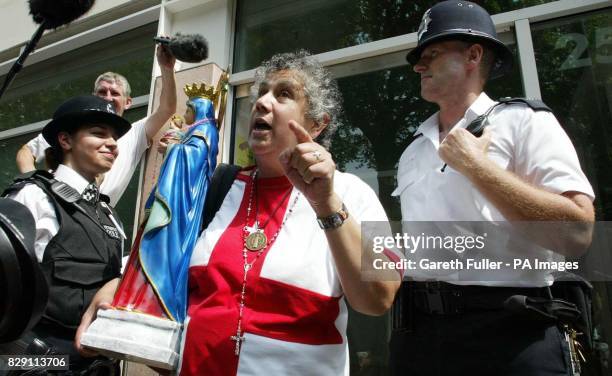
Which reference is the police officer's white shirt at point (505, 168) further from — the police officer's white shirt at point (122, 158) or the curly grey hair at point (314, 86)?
the police officer's white shirt at point (122, 158)

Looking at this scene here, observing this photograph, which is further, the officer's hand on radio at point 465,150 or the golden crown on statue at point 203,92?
the golden crown on statue at point 203,92

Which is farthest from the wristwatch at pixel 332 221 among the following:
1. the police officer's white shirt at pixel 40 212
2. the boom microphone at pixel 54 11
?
the police officer's white shirt at pixel 40 212

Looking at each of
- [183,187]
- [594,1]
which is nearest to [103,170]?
[183,187]

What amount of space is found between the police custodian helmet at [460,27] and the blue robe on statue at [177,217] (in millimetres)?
947

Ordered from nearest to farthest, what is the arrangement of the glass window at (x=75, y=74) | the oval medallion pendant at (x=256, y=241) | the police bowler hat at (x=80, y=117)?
the oval medallion pendant at (x=256, y=241) → the police bowler hat at (x=80, y=117) → the glass window at (x=75, y=74)

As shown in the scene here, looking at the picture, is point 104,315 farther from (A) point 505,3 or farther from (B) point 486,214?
(A) point 505,3

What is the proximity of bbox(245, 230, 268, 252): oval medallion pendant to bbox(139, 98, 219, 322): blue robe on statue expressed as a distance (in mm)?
186

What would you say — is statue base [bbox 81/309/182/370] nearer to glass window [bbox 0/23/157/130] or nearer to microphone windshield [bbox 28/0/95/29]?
microphone windshield [bbox 28/0/95/29]

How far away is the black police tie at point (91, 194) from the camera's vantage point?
7.45ft

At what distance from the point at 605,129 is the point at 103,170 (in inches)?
113

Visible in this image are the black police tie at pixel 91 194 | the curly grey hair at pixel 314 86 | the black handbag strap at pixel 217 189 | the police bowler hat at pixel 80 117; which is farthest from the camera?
the police bowler hat at pixel 80 117

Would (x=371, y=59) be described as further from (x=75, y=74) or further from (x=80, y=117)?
(x=75, y=74)


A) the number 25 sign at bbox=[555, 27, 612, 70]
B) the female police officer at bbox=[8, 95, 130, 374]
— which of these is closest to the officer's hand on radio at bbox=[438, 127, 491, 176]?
the female police officer at bbox=[8, 95, 130, 374]

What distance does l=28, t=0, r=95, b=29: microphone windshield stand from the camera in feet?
4.86
